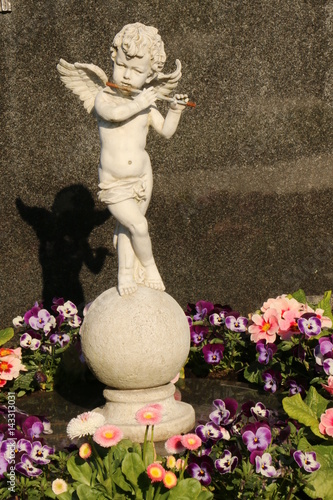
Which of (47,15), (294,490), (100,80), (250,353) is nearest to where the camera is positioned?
(294,490)

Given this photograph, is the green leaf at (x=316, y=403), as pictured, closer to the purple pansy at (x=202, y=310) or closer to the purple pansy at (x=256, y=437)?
the purple pansy at (x=256, y=437)

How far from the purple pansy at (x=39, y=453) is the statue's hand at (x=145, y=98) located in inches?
70.3

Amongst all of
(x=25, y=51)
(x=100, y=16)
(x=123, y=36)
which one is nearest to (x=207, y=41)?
(x=100, y=16)

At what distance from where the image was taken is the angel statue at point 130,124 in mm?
4500

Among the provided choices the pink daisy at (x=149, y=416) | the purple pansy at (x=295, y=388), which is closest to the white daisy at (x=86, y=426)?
the pink daisy at (x=149, y=416)

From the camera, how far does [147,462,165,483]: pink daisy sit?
10.7 feet

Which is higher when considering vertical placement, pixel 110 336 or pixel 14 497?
pixel 110 336

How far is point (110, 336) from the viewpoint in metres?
4.42

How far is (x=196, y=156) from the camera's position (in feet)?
22.1

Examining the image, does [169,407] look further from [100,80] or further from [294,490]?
[100,80]

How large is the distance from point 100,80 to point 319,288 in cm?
293

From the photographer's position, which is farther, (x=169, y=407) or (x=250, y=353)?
(x=250, y=353)

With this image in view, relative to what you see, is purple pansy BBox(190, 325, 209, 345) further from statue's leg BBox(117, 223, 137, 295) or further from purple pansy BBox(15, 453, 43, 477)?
purple pansy BBox(15, 453, 43, 477)

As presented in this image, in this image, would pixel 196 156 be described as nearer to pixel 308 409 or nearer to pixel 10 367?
pixel 10 367
